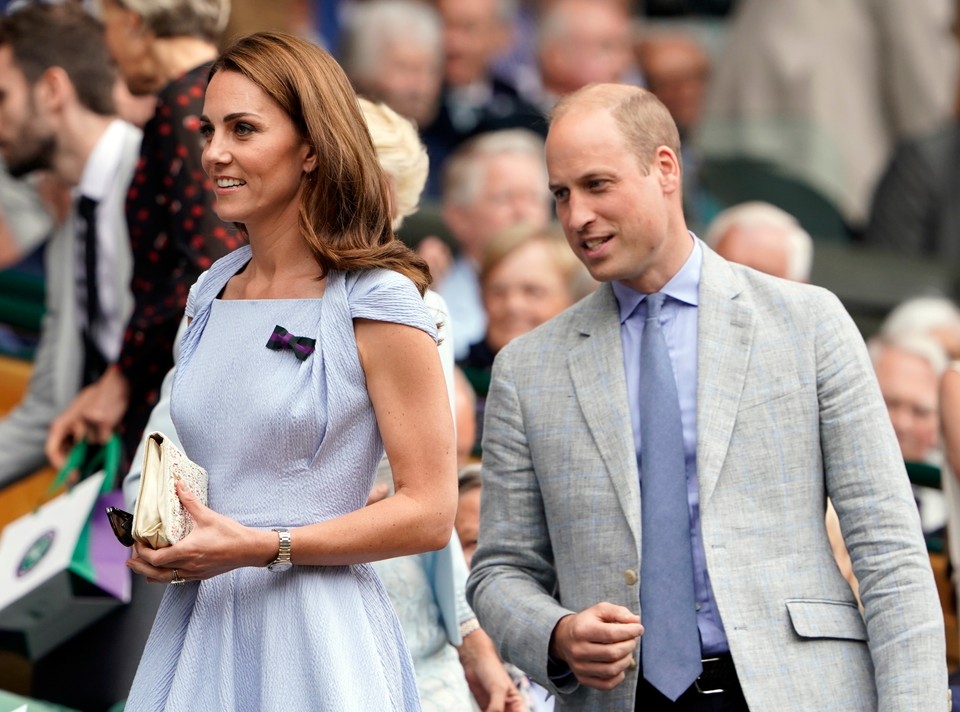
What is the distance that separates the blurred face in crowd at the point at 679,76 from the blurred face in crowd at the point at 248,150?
665 centimetres

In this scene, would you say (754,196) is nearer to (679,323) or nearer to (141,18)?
(141,18)

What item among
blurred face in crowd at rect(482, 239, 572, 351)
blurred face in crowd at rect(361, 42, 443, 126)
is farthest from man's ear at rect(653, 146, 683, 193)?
blurred face in crowd at rect(361, 42, 443, 126)

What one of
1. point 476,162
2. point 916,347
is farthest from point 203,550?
point 476,162

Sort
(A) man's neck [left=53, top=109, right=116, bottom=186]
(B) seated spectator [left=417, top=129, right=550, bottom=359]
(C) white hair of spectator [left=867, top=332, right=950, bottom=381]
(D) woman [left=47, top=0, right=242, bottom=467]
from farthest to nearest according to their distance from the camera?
1. (B) seated spectator [left=417, top=129, right=550, bottom=359]
2. (C) white hair of spectator [left=867, top=332, right=950, bottom=381]
3. (A) man's neck [left=53, top=109, right=116, bottom=186]
4. (D) woman [left=47, top=0, right=242, bottom=467]

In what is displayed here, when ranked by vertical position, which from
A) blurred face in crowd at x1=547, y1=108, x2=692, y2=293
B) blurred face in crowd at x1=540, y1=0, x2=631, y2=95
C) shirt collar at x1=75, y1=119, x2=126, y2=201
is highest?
blurred face in crowd at x1=547, y1=108, x2=692, y2=293

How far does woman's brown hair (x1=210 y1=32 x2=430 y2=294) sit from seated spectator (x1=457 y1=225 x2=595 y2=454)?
3.19m

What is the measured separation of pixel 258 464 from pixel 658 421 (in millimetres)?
774

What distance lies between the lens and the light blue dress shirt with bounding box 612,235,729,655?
3.10 m

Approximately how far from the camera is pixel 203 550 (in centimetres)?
258

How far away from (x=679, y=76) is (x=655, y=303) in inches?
247

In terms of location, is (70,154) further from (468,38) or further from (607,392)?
(468,38)

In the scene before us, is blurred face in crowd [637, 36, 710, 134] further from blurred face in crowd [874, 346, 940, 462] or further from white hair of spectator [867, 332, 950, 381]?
blurred face in crowd [874, 346, 940, 462]

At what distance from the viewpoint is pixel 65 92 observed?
4.86 metres

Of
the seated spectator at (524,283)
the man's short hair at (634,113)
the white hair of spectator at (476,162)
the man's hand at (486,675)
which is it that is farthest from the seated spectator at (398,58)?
the man's short hair at (634,113)
